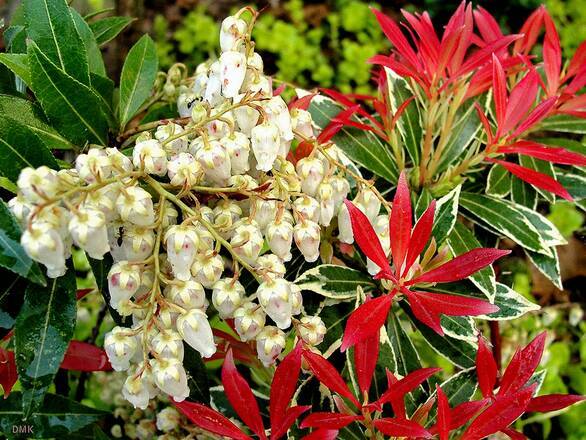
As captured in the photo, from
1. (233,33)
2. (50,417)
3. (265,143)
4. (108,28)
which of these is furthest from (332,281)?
(108,28)

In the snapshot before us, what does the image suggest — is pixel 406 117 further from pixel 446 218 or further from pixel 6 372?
pixel 6 372

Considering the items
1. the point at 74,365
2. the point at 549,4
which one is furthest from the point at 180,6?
the point at 74,365

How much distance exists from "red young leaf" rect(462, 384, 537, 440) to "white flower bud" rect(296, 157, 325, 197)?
1.05 ft

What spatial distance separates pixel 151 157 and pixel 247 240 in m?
0.13

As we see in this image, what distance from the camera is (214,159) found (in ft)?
2.46

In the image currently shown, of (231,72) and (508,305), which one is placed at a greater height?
(231,72)

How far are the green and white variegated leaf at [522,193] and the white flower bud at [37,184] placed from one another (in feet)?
2.49

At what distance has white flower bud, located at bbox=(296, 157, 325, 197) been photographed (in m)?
0.81

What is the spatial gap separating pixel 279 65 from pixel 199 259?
75.7 inches

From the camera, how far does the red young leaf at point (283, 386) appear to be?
778 millimetres

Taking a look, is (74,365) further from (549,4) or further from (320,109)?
(549,4)

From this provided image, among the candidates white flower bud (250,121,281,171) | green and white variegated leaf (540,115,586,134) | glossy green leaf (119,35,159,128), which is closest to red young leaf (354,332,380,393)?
white flower bud (250,121,281,171)

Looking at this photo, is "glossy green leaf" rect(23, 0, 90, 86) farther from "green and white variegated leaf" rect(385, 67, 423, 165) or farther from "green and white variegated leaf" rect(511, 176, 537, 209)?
"green and white variegated leaf" rect(511, 176, 537, 209)

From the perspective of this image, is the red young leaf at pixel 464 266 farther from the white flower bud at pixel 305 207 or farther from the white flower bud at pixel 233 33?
the white flower bud at pixel 233 33
